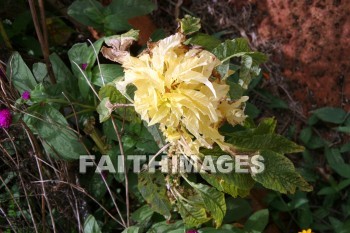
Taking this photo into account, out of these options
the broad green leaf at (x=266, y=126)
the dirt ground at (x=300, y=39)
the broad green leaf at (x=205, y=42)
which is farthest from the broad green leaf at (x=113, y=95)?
the dirt ground at (x=300, y=39)

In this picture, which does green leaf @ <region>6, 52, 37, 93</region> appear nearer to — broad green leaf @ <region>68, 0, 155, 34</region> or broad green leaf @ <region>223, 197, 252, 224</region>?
broad green leaf @ <region>68, 0, 155, 34</region>

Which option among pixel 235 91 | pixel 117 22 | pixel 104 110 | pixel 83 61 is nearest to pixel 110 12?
pixel 117 22

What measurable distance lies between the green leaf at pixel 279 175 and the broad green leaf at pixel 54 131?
50cm

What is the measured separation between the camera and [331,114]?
2.01m

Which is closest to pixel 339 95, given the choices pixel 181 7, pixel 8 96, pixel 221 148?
pixel 181 7

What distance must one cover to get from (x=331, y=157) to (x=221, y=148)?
0.82 metres

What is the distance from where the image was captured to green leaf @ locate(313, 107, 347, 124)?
2002mm

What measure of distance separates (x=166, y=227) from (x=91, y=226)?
0.20 meters

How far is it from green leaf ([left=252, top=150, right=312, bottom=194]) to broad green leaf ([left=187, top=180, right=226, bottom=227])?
4.9 inches

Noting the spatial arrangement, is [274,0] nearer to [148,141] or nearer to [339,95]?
[339,95]

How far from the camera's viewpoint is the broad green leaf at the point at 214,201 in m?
1.42

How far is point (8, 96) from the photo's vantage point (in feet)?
5.24

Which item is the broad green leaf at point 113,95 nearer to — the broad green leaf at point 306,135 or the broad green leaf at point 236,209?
the broad green leaf at point 236,209

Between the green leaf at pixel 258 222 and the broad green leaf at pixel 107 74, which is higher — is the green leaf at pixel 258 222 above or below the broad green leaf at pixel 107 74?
below
